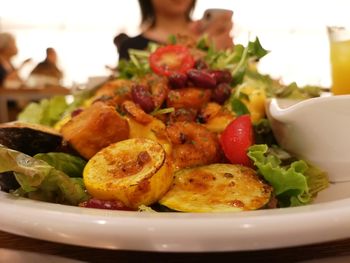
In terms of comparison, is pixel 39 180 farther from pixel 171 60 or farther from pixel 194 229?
pixel 171 60

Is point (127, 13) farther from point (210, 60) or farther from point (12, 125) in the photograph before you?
point (12, 125)

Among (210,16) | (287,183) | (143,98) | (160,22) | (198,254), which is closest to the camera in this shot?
(198,254)

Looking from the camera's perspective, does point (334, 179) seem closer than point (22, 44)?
Yes

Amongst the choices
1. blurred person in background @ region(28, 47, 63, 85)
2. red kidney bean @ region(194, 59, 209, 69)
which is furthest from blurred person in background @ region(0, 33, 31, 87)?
red kidney bean @ region(194, 59, 209, 69)

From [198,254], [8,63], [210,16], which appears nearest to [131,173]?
[198,254]

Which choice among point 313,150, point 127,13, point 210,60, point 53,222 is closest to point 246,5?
point 127,13

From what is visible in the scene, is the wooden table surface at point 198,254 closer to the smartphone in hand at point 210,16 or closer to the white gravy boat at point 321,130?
the white gravy boat at point 321,130

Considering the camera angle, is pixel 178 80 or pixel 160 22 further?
pixel 160 22
